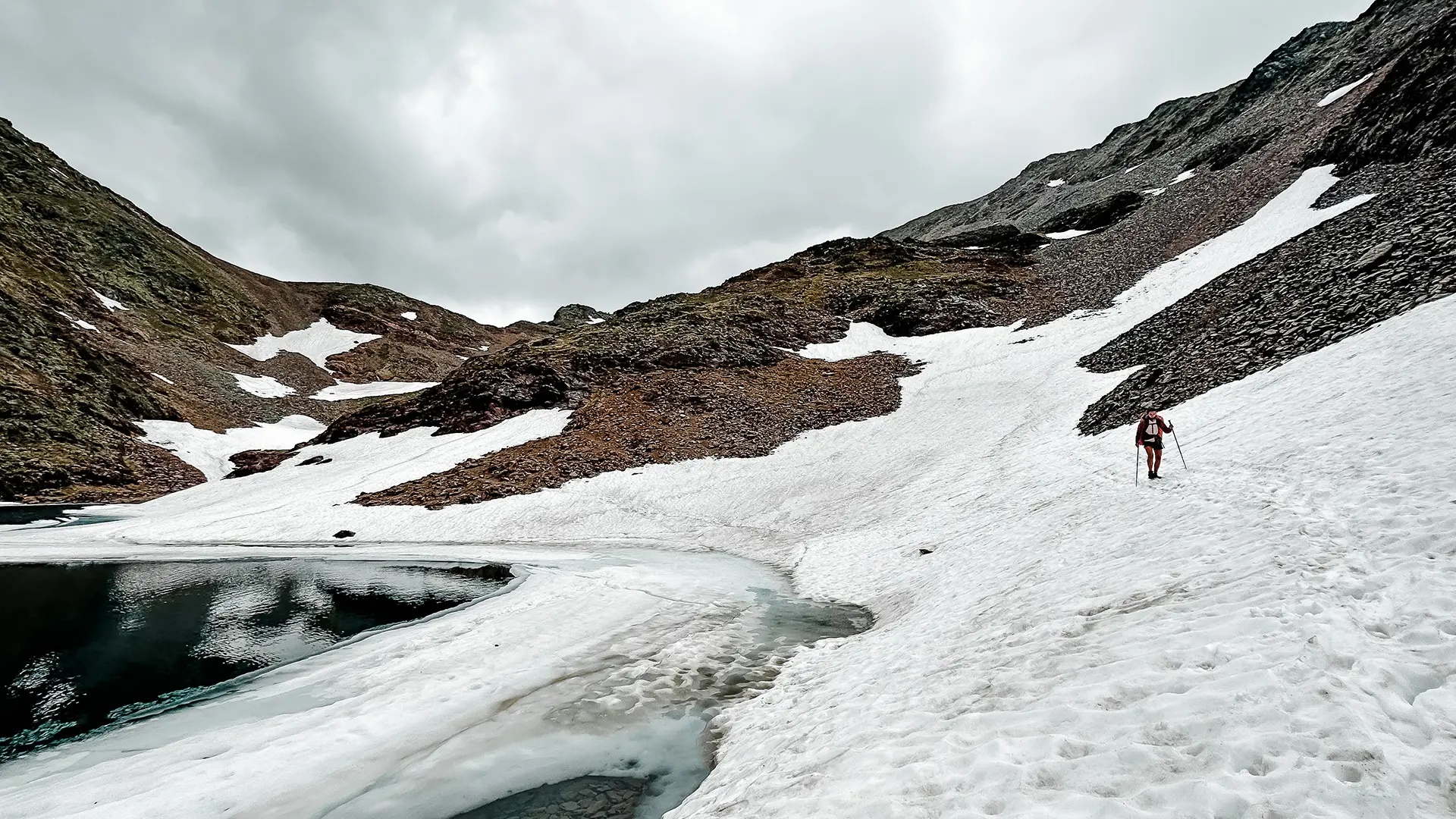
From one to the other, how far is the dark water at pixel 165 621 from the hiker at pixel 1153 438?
20.8 m

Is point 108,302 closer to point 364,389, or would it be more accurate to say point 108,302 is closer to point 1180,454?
point 364,389

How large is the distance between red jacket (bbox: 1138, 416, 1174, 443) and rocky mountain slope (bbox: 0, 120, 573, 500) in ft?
206

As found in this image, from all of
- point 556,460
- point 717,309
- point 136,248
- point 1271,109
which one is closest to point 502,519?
point 556,460

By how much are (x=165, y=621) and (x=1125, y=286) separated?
6395 centimetres

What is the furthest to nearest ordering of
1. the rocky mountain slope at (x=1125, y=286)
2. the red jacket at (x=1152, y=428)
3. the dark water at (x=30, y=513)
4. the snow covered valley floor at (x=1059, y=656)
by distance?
1. the dark water at (x=30, y=513)
2. the rocky mountain slope at (x=1125, y=286)
3. the red jacket at (x=1152, y=428)
4. the snow covered valley floor at (x=1059, y=656)

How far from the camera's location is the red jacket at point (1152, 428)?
49.9ft

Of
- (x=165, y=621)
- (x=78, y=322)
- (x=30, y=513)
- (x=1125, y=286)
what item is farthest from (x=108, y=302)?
(x=1125, y=286)

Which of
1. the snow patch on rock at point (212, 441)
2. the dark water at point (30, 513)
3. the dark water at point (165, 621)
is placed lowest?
the dark water at point (165, 621)

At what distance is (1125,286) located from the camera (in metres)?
50.5

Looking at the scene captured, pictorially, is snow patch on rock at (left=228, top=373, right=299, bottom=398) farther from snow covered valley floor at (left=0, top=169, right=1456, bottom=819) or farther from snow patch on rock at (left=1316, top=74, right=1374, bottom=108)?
snow patch on rock at (left=1316, top=74, right=1374, bottom=108)

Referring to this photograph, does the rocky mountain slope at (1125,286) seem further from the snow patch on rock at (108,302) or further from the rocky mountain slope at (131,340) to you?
the snow patch on rock at (108,302)

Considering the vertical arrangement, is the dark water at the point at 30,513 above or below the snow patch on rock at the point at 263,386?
below

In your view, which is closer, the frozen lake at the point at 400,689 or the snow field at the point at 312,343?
A: the frozen lake at the point at 400,689

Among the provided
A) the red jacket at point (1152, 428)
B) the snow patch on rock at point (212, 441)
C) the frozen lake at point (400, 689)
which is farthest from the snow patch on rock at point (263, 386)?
the red jacket at point (1152, 428)
